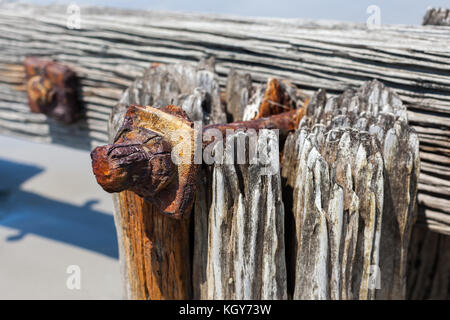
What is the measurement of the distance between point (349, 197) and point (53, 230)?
302 centimetres

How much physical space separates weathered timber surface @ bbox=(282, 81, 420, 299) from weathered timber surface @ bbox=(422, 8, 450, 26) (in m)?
1.21

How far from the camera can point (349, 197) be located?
55.7 inches

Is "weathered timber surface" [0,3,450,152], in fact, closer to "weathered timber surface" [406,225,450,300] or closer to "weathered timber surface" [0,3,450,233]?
"weathered timber surface" [0,3,450,233]

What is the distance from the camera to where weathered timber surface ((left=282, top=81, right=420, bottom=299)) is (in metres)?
1.41

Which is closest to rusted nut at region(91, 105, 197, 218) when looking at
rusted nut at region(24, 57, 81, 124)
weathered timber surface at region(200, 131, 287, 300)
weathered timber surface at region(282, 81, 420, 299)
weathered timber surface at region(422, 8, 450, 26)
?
weathered timber surface at region(200, 131, 287, 300)

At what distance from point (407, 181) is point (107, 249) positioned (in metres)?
2.65

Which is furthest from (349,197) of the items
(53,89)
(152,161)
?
(53,89)

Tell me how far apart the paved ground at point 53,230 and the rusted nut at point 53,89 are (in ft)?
3.87

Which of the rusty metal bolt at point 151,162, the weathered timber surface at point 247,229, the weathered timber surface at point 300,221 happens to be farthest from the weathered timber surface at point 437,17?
the rusty metal bolt at point 151,162

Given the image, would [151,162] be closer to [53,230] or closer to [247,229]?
[247,229]

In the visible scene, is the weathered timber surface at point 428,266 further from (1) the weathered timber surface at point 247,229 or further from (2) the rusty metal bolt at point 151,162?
(2) the rusty metal bolt at point 151,162

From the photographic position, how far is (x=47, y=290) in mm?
3049
